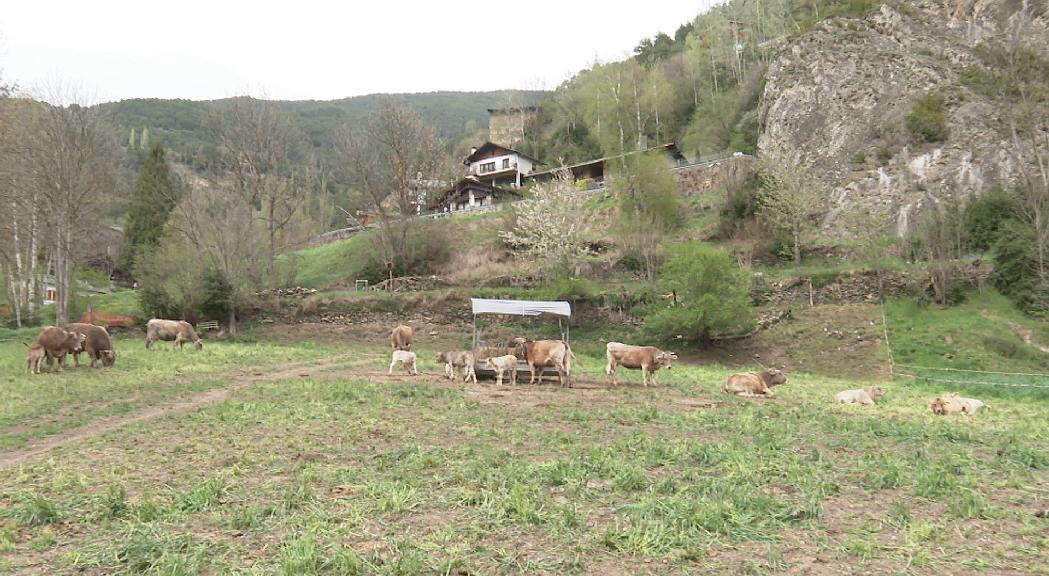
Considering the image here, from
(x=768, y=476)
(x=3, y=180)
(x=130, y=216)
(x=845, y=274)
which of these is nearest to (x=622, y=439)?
(x=768, y=476)

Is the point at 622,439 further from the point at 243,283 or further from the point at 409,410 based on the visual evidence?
the point at 243,283

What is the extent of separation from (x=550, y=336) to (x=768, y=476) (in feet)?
93.9

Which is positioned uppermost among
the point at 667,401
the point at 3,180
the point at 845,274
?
the point at 3,180

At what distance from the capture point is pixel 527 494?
6.43m

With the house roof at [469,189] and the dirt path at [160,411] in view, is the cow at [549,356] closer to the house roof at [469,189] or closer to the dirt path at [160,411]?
the dirt path at [160,411]

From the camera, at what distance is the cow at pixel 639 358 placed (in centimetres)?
1781

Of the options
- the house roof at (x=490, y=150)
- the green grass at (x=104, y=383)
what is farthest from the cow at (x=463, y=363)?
the house roof at (x=490, y=150)

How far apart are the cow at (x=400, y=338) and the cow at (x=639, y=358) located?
1013cm

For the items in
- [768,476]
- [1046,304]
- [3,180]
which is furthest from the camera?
[3,180]

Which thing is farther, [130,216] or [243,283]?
[130,216]

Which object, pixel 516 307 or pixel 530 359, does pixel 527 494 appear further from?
pixel 516 307

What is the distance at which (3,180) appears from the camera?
3138 cm

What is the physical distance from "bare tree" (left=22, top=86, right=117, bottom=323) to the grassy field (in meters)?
27.1

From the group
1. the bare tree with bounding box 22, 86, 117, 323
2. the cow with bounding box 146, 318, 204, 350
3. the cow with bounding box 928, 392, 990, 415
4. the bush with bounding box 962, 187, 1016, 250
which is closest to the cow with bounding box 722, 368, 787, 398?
the cow with bounding box 928, 392, 990, 415
